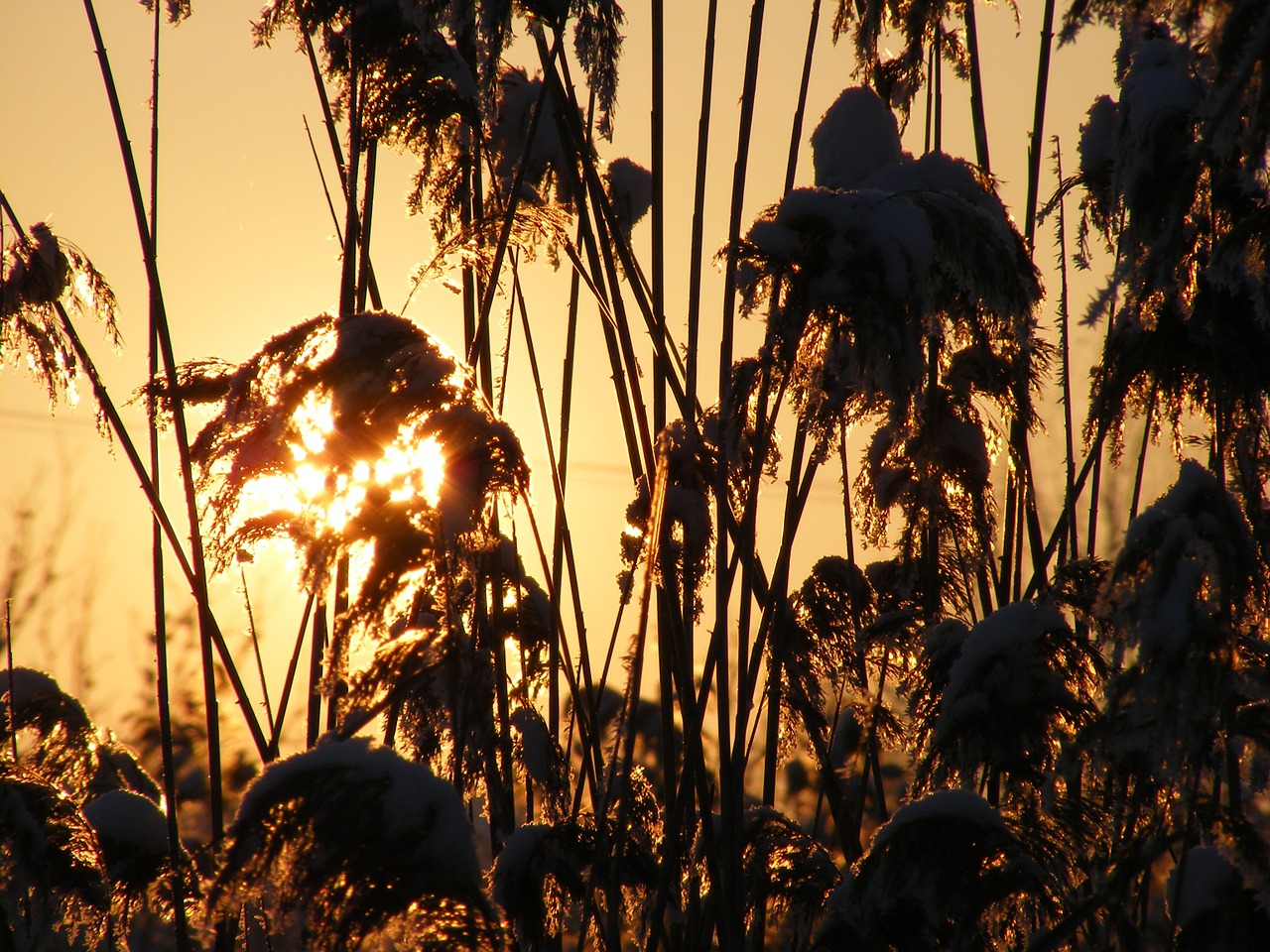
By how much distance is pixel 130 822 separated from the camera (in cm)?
304

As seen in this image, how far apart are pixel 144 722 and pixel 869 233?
22.2 ft

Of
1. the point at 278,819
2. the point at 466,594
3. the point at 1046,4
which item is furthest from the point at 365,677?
the point at 1046,4

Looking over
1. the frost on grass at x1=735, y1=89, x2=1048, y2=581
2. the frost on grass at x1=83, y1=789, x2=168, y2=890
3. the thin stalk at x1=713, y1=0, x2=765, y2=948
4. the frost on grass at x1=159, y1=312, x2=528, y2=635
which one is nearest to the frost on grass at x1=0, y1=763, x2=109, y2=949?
the frost on grass at x1=83, y1=789, x2=168, y2=890

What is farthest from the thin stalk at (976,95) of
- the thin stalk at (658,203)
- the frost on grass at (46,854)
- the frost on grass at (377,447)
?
the frost on grass at (46,854)

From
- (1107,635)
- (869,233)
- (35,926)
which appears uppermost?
(869,233)

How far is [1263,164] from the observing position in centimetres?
152

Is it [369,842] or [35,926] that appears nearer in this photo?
[369,842]

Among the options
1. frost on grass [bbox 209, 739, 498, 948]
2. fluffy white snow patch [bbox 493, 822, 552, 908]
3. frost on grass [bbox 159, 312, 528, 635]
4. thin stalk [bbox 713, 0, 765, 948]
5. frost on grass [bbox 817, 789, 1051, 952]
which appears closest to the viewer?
frost on grass [bbox 209, 739, 498, 948]

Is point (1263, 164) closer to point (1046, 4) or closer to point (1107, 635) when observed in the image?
point (1107, 635)

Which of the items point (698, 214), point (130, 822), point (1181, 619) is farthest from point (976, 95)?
point (130, 822)

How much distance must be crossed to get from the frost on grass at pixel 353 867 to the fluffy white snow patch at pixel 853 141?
1.61 meters

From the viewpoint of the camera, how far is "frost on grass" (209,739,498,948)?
1.68 m

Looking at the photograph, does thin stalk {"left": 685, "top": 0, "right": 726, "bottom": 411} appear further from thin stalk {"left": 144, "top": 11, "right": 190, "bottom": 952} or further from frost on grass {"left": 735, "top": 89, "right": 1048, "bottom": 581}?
thin stalk {"left": 144, "top": 11, "right": 190, "bottom": 952}

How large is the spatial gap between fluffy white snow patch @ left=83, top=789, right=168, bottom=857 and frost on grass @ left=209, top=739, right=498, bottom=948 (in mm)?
1417
